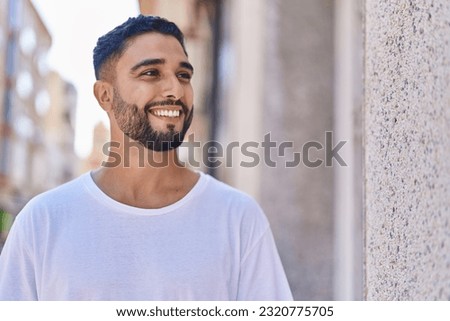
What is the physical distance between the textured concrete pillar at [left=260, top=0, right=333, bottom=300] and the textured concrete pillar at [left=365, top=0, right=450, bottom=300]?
3.29m

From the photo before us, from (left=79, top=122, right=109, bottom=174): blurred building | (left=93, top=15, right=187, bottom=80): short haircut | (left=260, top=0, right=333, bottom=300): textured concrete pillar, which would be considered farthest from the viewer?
(left=260, top=0, right=333, bottom=300): textured concrete pillar

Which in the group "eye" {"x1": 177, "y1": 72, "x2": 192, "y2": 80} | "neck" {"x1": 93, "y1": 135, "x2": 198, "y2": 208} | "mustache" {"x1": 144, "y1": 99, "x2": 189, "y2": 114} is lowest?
"neck" {"x1": 93, "y1": 135, "x2": 198, "y2": 208}

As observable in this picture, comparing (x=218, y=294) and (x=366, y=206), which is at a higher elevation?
(x=366, y=206)

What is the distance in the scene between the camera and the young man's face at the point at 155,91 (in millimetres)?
2949

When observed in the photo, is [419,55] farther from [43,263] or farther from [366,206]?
[43,263]

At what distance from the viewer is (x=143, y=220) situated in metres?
2.90

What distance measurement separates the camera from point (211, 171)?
448 cm

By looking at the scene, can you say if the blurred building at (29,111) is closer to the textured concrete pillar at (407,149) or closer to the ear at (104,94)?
the ear at (104,94)

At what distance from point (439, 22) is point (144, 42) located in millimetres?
1244

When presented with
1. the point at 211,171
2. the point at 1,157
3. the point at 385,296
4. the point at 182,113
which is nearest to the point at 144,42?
the point at 182,113

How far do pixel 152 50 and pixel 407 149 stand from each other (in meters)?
1.09

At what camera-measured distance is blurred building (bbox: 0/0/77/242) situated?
13.3 feet

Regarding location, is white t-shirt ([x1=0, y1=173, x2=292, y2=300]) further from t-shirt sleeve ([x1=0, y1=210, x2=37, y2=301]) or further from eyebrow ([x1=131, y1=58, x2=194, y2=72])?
eyebrow ([x1=131, y1=58, x2=194, y2=72])

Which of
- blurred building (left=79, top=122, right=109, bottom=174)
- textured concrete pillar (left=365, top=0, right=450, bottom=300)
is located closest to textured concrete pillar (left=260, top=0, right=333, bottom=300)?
blurred building (left=79, top=122, right=109, bottom=174)
